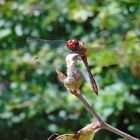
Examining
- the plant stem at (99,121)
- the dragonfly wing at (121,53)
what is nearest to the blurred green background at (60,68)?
the dragonfly wing at (121,53)

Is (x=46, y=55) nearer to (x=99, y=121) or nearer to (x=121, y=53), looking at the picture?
(x=121, y=53)

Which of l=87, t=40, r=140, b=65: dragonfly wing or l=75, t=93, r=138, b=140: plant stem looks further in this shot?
l=87, t=40, r=140, b=65: dragonfly wing

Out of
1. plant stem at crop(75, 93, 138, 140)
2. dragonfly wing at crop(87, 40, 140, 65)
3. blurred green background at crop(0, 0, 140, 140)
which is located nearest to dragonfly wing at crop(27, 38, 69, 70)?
blurred green background at crop(0, 0, 140, 140)

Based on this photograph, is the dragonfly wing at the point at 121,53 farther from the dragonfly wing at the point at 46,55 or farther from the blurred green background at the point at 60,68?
the dragonfly wing at the point at 46,55

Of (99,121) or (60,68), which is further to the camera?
(60,68)

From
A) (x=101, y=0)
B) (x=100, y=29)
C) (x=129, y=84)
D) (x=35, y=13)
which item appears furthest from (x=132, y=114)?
(x=35, y=13)

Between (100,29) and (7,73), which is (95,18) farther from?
(7,73)

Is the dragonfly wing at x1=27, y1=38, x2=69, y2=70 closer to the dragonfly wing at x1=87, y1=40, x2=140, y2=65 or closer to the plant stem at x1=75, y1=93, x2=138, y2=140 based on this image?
the dragonfly wing at x1=87, y1=40, x2=140, y2=65

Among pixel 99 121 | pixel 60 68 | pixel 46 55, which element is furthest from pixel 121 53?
pixel 99 121
